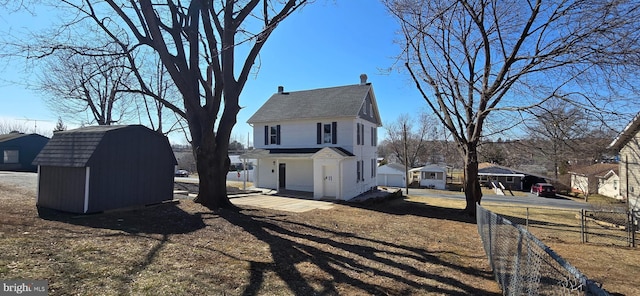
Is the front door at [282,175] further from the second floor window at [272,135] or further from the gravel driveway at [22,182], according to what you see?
the gravel driveway at [22,182]

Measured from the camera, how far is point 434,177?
46438 mm

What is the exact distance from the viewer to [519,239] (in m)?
3.92

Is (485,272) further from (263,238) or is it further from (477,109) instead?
(477,109)

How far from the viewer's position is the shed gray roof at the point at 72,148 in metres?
8.87

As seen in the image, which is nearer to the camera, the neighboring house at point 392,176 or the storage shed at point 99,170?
the storage shed at point 99,170

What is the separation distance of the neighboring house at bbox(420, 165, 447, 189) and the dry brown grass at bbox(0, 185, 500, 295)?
126 ft

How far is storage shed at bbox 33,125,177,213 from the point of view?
8.82 meters

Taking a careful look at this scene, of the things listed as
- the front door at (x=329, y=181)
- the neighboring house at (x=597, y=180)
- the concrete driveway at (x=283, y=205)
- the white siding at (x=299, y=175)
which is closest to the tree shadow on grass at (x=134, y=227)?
the concrete driveway at (x=283, y=205)

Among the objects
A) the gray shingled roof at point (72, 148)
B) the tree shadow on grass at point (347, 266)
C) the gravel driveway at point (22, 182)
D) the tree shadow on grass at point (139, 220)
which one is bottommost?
the tree shadow on grass at point (347, 266)

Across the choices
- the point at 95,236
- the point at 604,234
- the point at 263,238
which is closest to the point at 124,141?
the point at 95,236

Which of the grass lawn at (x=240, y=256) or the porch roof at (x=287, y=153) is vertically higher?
the porch roof at (x=287, y=153)

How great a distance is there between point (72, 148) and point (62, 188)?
121cm

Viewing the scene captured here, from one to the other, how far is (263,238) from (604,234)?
13610mm

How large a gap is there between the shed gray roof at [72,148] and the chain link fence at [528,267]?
10231 millimetres
